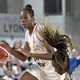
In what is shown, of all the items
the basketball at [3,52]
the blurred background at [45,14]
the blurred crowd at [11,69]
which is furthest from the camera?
the blurred background at [45,14]

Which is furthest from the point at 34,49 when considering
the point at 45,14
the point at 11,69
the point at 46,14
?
the point at 46,14

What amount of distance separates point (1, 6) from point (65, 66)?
15.3 m

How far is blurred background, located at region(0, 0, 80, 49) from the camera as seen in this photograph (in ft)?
59.2

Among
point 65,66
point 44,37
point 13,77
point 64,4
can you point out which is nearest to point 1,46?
point 44,37

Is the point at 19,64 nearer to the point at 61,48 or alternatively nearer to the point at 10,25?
the point at 10,25

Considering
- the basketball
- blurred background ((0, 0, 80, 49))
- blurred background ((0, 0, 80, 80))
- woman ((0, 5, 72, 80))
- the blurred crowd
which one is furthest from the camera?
blurred background ((0, 0, 80, 49))

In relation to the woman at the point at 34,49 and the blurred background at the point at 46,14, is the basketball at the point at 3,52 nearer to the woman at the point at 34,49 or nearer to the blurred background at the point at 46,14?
the woman at the point at 34,49

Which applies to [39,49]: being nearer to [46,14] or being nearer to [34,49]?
[34,49]

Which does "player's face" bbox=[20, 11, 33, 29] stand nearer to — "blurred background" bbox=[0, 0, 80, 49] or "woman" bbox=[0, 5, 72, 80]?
"woman" bbox=[0, 5, 72, 80]

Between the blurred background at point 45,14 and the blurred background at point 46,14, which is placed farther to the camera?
the blurred background at point 46,14

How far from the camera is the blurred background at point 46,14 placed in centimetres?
1805

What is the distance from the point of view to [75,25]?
19.0 meters

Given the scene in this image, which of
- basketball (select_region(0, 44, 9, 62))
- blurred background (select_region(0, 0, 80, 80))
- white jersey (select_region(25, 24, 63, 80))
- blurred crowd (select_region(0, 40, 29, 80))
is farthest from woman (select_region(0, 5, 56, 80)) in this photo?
blurred background (select_region(0, 0, 80, 80))

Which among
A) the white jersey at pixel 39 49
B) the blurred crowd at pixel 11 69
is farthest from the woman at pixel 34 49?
the blurred crowd at pixel 11 69
